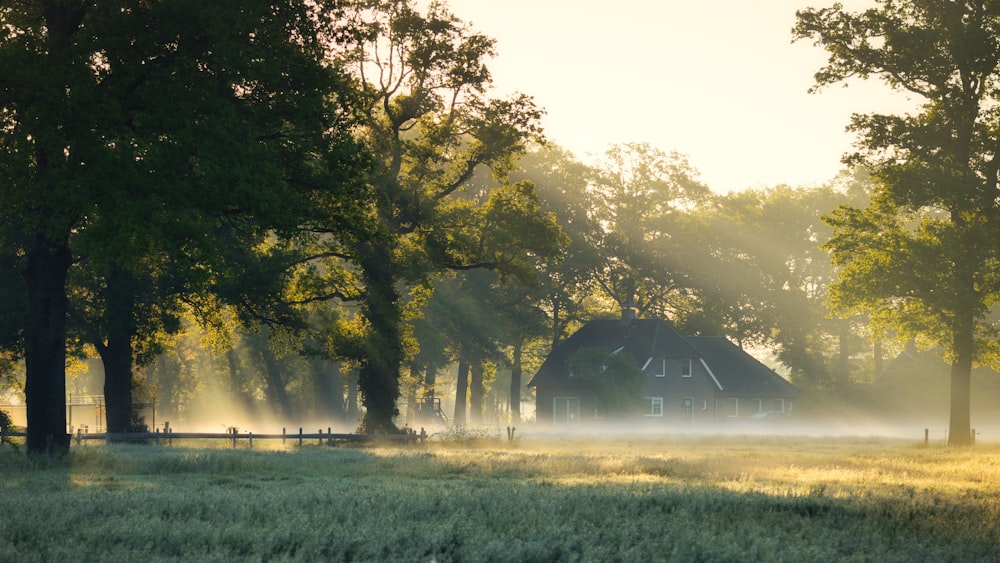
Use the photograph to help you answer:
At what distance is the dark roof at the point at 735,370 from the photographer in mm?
94125

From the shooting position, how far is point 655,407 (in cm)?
8994

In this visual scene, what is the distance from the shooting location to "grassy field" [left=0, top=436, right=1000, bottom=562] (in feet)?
44.6

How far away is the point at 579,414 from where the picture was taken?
90812mm

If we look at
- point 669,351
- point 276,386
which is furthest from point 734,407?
point 276,386

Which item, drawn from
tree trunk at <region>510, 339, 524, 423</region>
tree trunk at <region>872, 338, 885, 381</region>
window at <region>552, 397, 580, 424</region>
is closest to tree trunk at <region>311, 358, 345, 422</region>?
tree trunk at <region>510, 339, 524, 423</region>

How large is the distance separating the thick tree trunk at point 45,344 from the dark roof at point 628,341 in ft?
199

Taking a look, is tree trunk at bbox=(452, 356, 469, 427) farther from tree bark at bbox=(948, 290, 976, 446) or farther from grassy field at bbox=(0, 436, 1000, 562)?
grassy field at bbox=(0, 436, 1000, 562)

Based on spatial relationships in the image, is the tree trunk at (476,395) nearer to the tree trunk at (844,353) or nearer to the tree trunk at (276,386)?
the tree trunk at (276,386)

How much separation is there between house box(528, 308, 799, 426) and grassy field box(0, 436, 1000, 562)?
6174 cm

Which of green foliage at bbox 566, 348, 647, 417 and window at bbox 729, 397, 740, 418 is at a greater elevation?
green foliage at bbox 566, 348, 647, 417

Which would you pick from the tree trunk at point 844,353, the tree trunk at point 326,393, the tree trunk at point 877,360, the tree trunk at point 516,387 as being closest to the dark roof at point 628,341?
the tree trunk at point 516,387

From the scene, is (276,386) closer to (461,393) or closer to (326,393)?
(326,393)

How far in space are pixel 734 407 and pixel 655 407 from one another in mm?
9229

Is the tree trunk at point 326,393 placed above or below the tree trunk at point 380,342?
below
